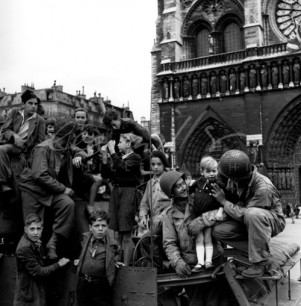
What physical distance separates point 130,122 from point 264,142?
17.1 metres

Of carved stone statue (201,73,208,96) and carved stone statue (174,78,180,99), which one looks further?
carved stone statue (174,78,180,99)

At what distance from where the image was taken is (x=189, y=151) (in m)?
23.4

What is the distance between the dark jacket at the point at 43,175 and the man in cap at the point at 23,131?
396 millimetres

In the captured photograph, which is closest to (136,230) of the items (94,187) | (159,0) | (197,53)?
(94,187)

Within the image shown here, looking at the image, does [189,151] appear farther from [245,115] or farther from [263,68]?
[263,68]

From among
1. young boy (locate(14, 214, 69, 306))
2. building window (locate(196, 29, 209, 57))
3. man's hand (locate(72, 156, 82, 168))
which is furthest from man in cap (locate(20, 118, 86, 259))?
building window (locate(196, 29, 209, 57))

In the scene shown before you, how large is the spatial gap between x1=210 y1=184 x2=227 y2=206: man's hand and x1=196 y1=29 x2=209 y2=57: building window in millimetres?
21698

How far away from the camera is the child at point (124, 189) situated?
15.3 ft

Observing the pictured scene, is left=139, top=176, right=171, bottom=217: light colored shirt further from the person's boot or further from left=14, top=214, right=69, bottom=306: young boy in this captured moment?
left=14, top=214, right=69, bottom=306: young boy

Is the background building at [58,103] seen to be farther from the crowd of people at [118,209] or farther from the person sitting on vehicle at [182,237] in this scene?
the person sitting on vehicle at [182,237]

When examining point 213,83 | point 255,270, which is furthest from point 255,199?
point 213,83

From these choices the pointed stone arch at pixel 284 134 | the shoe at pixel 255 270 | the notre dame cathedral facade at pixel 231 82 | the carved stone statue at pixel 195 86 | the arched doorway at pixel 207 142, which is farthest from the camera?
the carved stone statue at pixel 195 86

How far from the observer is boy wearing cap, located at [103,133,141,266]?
4.66 m

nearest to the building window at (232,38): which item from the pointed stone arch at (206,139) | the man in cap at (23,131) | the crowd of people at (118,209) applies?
the pointed stone arch at (206,139)
